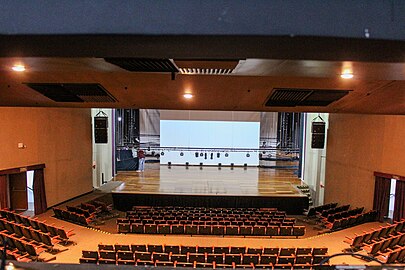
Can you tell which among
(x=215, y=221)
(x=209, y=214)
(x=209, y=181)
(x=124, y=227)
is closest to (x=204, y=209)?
(x=209, y=214)

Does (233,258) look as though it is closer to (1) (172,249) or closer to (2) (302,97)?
(1) (172,249)

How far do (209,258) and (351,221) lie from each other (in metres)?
7.09

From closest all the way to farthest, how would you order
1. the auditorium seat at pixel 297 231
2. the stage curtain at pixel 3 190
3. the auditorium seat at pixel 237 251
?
the auditorium seat at pixel 237 251, the auditorium seat at pixel 297 231, the stage curtain at pixel 3 190

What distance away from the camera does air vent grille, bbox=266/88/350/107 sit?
269 inches

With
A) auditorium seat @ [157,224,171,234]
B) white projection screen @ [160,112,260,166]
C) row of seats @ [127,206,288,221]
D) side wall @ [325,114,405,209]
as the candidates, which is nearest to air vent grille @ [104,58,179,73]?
auditorium seat @ [157,224,171,234]

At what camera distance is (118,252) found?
6.74m

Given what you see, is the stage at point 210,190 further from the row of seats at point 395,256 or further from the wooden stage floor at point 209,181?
the row of seats at point 395,256

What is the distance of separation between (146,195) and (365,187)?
36.0 ft

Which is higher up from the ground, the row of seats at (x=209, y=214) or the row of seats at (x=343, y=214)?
the row of seats at (x=343, y=214)

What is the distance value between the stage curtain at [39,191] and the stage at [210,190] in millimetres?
3489

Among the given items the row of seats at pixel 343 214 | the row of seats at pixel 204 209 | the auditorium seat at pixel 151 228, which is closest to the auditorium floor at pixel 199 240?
the auditorium seat at pixel 151 228

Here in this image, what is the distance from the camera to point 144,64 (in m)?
3.87

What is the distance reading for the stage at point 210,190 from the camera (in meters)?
14.2

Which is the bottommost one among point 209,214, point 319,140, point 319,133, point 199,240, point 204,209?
point 204,209
